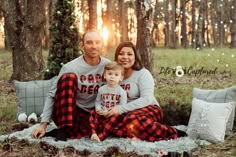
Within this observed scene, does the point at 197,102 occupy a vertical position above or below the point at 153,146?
above

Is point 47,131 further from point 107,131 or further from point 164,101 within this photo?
point 164,101

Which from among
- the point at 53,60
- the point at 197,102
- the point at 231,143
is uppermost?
the point at 53,60

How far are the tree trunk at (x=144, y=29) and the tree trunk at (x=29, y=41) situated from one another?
2276 mm

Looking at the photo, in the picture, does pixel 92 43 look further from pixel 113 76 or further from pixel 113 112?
pixel 113 112

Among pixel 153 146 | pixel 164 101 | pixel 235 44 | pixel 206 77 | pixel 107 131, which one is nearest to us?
pixel 153 146

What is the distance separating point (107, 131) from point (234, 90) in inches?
68.7

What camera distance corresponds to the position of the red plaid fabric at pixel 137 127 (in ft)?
16.5

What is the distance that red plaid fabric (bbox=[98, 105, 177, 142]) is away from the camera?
5.03 m

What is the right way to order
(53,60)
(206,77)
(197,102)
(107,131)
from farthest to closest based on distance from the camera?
(206,77), (53,60), (197,102), (107,131)

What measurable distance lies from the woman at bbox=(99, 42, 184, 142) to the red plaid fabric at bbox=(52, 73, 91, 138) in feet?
1.21

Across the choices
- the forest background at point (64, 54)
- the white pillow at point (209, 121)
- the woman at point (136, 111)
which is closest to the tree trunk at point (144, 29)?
the forest background at point (64, 54)

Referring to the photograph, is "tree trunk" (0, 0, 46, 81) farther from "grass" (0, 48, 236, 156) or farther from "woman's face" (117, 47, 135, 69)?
"woman's face" (117, 47, 135, 69)

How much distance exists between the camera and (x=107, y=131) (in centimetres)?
509

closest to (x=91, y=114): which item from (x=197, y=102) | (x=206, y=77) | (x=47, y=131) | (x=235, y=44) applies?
(x=47, y=131)
